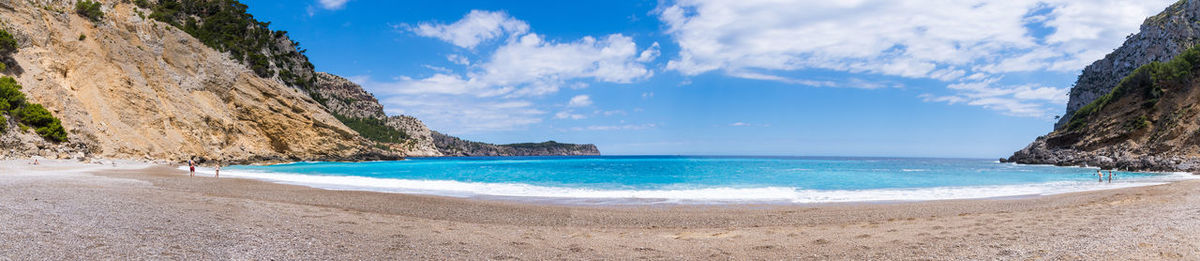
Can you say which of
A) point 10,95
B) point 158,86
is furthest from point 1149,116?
point 158,86

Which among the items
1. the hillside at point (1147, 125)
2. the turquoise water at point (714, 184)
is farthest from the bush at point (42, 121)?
the hillside at point (1147, 125)

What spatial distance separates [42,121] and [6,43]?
6.38 m

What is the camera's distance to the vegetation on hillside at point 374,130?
86.5 m

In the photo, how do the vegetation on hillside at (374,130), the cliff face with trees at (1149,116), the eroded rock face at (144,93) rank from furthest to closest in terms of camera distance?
1. the vegetation on hillside at (374,130)
2. the cliff face with trees at (1149,116)
3. the eroded rock face at (144,93)

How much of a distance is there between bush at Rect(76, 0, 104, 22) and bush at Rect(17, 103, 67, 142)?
14.2m

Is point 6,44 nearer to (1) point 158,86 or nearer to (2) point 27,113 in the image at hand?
(2) point 27,113

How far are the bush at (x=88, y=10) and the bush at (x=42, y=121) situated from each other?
14.2 metres

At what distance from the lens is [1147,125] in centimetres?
4216

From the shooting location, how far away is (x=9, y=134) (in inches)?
993

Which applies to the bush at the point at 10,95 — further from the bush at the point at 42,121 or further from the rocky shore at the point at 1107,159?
the rocky shore at the point at 1107,159

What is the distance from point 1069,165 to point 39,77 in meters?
78.1

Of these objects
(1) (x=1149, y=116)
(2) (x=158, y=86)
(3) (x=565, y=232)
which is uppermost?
(2) (x=158, y=86)

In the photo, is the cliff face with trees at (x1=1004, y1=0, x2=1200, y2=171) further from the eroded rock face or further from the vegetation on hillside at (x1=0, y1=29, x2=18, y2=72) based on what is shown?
the vegetation on hillside at (x1=0, y1=29, x2=18, y2=72)

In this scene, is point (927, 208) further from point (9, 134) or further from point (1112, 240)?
point (9, 134)
